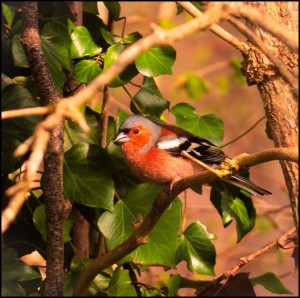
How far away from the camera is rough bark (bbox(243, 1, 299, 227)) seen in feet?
7.68

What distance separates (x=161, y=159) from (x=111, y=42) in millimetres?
606

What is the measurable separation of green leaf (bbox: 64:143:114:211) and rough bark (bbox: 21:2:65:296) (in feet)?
0.74

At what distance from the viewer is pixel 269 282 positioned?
2635 millimetres

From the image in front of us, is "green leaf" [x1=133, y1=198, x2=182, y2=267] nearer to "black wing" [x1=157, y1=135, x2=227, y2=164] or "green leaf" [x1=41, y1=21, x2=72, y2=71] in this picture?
"black wing" [x1=157, y1=135, x2=227, y2=164]

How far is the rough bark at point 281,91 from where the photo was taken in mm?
2342

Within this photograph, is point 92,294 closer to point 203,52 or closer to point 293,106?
point 293,106

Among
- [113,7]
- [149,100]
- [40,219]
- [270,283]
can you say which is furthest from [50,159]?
[270,283]

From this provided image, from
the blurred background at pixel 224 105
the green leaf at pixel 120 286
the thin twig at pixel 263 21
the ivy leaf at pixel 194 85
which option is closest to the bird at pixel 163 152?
the green leaf at pixel 120 286

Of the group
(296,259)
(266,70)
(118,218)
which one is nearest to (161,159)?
(118,218)

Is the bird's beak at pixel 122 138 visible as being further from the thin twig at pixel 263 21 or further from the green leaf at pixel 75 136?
the thin twig at pixel 263 21

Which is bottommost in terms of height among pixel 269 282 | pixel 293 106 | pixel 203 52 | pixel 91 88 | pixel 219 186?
pixel 203 52

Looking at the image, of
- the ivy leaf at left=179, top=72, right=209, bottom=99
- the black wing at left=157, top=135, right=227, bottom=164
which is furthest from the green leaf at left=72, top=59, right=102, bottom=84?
the ivy leaf at left=179, top=72, right=209, bottom=99

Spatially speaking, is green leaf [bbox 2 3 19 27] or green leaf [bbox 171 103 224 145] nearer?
green leaf [bbox 2 3 19 27]

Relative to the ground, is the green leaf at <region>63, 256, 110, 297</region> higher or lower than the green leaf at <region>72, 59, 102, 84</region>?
lower
